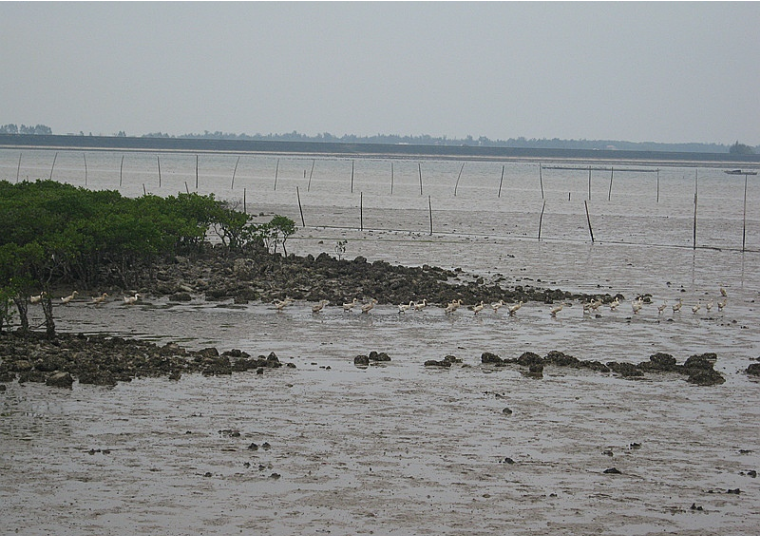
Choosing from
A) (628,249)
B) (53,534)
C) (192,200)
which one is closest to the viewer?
(53,534)

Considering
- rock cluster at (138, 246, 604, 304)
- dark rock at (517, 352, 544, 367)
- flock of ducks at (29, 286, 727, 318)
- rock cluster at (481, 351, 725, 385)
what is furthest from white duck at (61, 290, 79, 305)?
dark rock at (517, 352, 544, 367)

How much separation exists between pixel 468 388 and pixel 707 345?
7.35 metres

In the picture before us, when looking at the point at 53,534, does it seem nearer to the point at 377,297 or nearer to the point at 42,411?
the point at 42,411

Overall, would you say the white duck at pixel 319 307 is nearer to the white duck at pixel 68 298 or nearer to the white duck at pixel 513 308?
the white duck at pixel 513 308

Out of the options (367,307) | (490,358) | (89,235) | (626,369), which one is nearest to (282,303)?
(367,307)

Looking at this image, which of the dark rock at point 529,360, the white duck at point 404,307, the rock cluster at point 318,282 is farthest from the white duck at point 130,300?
the dark rock at point 529,360

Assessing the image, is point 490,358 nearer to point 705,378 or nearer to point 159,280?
point 705,378

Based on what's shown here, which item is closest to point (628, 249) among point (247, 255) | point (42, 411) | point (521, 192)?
point (247, 255)

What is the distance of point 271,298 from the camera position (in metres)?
26.5

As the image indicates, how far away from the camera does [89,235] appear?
82.3 feet

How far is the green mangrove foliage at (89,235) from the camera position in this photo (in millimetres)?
20339

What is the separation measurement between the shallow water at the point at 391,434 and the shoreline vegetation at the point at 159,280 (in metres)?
0.66

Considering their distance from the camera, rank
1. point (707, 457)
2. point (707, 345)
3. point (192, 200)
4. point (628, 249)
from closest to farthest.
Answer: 1. point (707, 457)
2. point (707, 345)
3. point (192, 200)
4. point (628, 249)

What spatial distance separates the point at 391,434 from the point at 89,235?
13384mm
